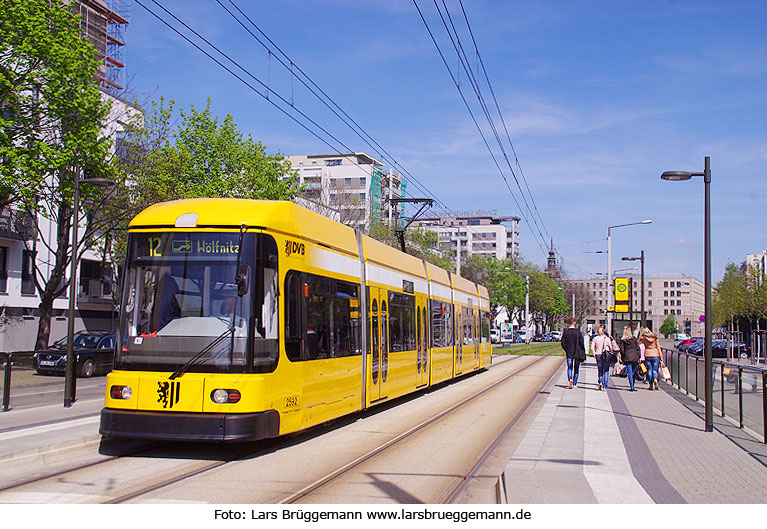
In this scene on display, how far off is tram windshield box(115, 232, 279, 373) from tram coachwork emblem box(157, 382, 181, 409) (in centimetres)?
21

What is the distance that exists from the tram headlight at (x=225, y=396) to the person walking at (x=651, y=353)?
1433cm

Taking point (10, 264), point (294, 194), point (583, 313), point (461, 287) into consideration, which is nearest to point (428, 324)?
point (461, 287)

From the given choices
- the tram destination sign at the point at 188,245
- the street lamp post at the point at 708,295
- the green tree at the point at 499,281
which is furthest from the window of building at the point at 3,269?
the green tree at the point at 499,281

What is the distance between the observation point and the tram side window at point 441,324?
1998 cm

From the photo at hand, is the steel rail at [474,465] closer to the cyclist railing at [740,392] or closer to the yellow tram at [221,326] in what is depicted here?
the yellow tram at [221,326]

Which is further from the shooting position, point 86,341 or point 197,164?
point 197,164

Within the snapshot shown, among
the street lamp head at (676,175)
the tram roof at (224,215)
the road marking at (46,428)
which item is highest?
the street lamp head at (676,175)

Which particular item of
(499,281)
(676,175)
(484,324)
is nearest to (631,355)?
(676,175)

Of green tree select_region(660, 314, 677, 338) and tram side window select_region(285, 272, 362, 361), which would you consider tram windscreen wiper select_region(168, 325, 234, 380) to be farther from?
green tree select_region(660, 314, 677, 338)

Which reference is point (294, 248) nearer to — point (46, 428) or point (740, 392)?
point (46, 428)

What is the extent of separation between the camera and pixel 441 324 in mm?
21094

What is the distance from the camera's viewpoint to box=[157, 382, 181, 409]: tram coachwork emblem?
9.16 metres

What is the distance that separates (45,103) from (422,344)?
1645 centimetres
